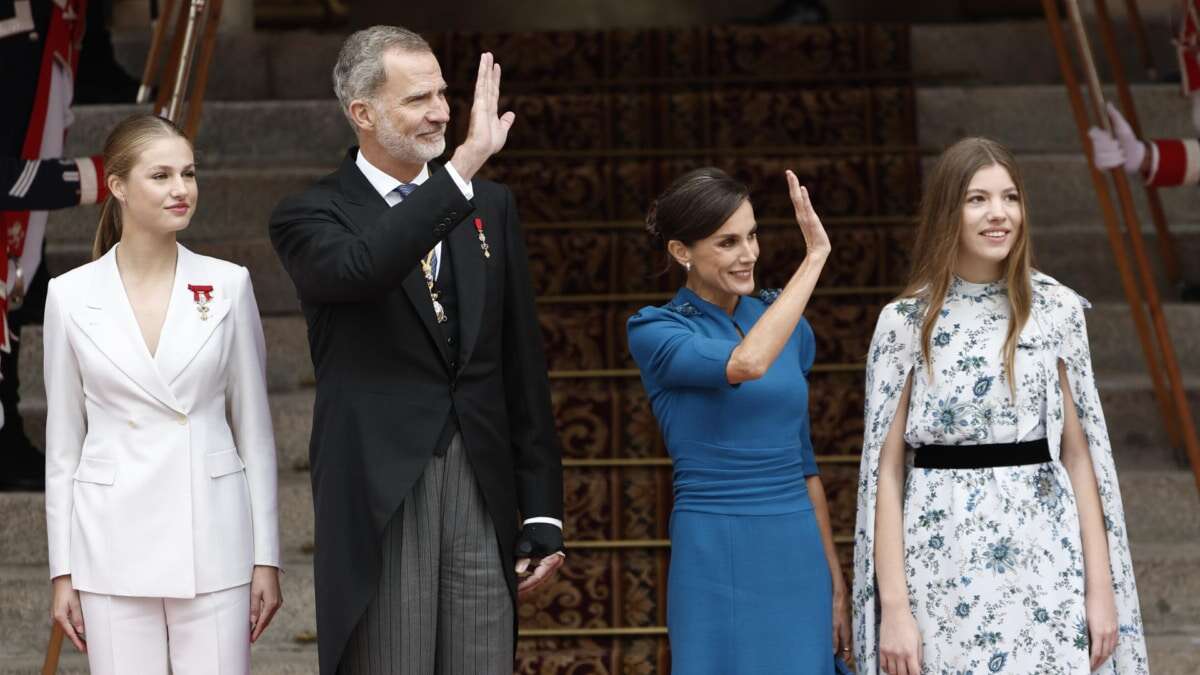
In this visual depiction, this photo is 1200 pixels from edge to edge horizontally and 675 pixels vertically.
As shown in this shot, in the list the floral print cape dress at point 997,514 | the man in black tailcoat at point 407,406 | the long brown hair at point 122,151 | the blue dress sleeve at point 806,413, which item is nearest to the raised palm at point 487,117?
the man in black tailcoat at point 407,406

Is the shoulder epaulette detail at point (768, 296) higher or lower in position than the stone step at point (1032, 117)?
lower

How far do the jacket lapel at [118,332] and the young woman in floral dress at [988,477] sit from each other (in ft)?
3.61

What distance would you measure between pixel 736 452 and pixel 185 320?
2.84 feet

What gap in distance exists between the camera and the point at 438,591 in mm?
2381

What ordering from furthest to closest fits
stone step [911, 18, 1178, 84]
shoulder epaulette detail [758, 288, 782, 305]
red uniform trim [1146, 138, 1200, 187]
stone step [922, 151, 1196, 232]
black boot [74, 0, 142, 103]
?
1. stone step [911, 18, 1178, 84]
2. black boot [74, 0, 142, 103]
3. stone step [922, 151, 1196, 232]
4. red uniform trim [1146, 138, 1200, 187]
5. shoulder epaulette detail [758, 288, 782, 305]

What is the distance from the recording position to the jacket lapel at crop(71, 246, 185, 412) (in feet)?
8.02

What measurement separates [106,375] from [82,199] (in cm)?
134

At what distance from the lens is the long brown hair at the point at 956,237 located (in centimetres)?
259

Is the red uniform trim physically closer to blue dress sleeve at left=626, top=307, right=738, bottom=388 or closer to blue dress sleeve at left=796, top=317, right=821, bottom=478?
blue dress sleeve at left=796, top=317, right=821, bottom=478

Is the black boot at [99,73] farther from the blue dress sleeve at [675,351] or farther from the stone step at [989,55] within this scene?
the blue dress sleeve at [675,351]

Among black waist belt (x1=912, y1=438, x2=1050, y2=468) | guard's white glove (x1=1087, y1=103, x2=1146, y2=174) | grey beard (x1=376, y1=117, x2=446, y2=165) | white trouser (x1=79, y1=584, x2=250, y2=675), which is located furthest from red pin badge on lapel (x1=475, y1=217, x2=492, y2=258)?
guard's white glove (x1=1087, y1=103, x2=1146, y2=174)

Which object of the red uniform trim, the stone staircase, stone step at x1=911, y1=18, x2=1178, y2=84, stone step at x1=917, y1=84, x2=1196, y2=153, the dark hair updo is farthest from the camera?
stone step at x1=911, y1=18, x2=1178, y2=84

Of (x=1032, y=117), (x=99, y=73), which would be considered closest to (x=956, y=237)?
(x=1032, y=117)

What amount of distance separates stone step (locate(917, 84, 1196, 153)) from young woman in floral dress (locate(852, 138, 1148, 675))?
3000 millimetres
